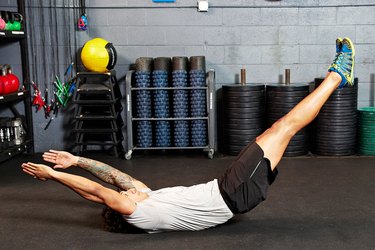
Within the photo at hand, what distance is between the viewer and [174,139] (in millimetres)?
5559

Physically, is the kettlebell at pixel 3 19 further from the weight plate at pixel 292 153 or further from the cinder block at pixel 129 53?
the weight plate at pixel 292 153

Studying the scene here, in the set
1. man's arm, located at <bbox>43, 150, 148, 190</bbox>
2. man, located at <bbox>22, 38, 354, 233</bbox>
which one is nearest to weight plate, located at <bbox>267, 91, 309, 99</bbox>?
man, located at <bbox>22, 38, 354, 233</bbox>

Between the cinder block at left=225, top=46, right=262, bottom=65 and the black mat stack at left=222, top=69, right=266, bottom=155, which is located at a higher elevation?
the cinder block at left=225, top=46, right=262, bottom=65

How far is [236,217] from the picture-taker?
3438mm

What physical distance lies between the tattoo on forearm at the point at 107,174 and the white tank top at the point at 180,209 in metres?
0.24

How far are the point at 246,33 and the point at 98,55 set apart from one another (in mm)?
1706

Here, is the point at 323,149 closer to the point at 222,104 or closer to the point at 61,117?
the point at 222,104

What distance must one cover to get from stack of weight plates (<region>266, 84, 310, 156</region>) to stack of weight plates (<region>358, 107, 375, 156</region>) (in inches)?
23.6

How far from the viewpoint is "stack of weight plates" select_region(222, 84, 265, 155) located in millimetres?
5398

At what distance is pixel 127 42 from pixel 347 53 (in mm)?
3004

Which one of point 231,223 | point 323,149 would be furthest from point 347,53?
point 323,149

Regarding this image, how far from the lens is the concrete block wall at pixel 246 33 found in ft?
18.7

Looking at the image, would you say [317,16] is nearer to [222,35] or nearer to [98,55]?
[222,35]

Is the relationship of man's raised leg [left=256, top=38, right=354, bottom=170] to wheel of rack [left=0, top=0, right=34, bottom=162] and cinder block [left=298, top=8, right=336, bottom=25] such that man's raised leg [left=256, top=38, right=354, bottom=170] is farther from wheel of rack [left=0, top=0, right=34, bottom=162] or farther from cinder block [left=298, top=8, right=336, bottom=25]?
wheel of rack [left=0, top=0, right=34, bottom=162]
